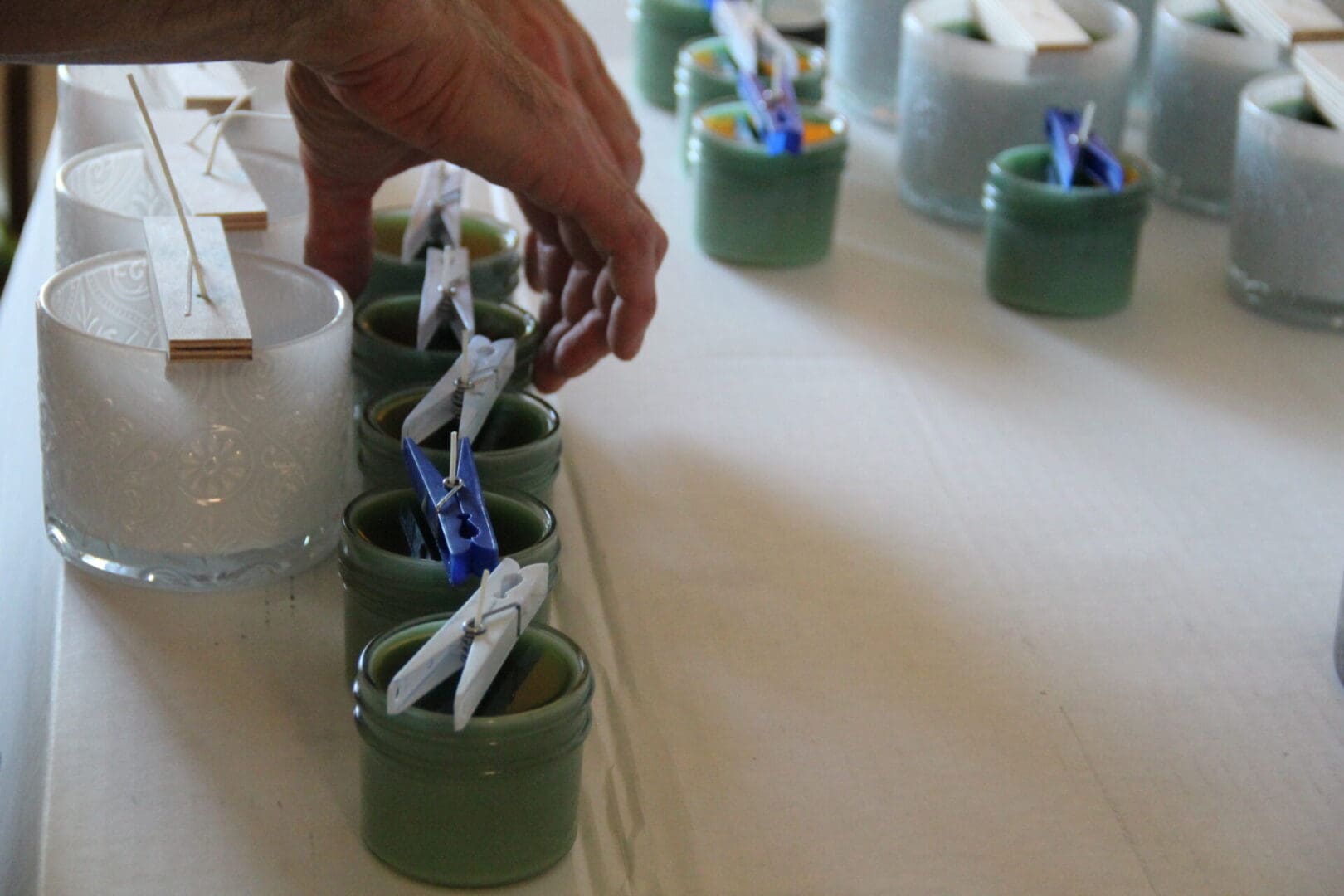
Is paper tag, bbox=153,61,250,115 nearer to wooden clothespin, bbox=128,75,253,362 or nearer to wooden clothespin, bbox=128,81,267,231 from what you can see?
wooden clothespin, bbox=128,81,267,231

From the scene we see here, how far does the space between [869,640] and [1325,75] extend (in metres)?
0.53

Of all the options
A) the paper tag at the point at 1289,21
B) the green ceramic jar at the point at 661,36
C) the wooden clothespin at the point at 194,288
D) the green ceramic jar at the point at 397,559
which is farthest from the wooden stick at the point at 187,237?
the paper tag at the point at 1289,21

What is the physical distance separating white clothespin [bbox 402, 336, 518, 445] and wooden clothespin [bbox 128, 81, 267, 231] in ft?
0.45

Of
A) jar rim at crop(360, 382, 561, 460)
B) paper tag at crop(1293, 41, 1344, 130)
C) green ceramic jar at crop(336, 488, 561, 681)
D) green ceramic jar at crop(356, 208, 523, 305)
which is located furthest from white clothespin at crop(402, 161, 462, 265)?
paper tag at crop(1293, 41, 1344, 130)

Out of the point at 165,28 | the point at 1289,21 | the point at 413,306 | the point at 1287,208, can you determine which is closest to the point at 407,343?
the point at 413,306

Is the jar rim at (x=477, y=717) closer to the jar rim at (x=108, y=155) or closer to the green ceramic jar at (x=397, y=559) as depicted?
the green ceramic jar at (x=397, y=559)

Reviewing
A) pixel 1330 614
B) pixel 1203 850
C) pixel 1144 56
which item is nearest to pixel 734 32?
pixel 1144 56

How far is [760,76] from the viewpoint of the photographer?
3.64ft

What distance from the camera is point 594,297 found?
789mm

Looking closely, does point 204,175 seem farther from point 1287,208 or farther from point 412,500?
point 1287,208

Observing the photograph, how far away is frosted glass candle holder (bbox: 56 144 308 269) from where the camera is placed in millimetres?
715

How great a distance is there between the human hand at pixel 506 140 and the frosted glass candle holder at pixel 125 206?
0.07ft

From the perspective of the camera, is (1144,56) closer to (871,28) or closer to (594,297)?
(871,28)

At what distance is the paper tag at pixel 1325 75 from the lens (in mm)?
942
